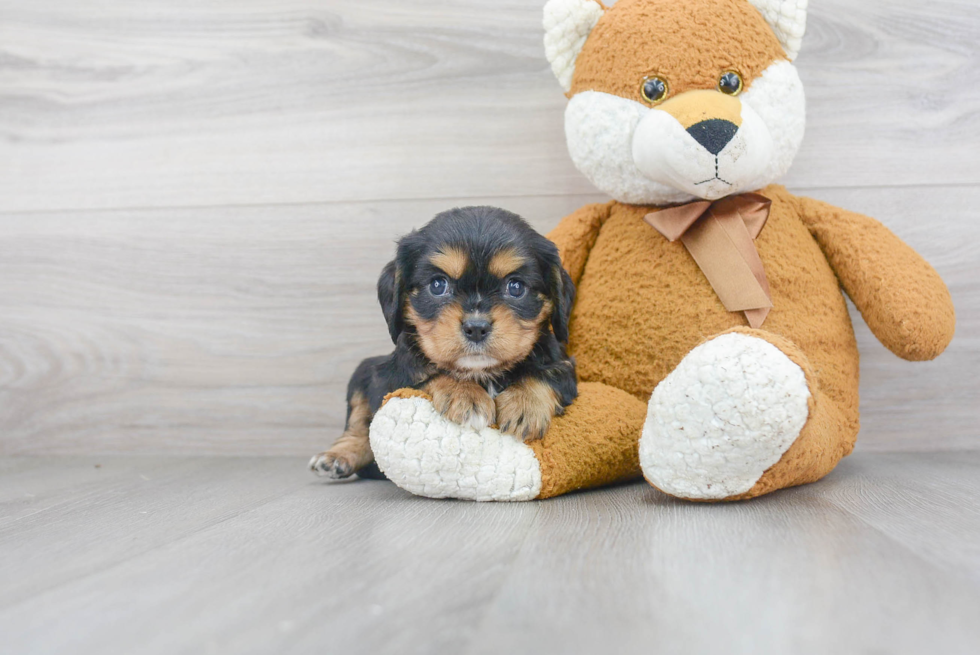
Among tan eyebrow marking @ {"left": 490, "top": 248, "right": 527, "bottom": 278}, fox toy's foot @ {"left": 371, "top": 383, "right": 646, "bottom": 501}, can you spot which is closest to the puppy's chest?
fox toy's foot @ {"left": 371, "top": 383, "right": 646, "bottom": 501}

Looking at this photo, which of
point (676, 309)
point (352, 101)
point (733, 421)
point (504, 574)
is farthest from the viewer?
point (352, 101)

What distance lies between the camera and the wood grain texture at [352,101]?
6.53 ft

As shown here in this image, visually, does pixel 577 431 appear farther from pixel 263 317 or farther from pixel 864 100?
pixel 864 100

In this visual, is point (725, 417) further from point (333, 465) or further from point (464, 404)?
point (333, 465)

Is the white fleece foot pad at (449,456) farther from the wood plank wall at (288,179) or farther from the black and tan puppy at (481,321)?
the wood plank wall at (288,179)

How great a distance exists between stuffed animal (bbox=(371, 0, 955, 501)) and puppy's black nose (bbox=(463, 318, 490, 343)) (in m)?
0.16

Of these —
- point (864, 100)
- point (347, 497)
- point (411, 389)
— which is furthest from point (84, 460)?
point (864, 100)

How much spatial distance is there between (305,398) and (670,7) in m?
1.43

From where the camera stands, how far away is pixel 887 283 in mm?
1579

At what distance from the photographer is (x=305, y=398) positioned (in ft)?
7.10

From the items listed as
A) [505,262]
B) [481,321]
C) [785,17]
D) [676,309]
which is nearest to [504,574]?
[481,321]

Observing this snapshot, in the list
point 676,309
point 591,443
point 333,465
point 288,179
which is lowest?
point 333,465

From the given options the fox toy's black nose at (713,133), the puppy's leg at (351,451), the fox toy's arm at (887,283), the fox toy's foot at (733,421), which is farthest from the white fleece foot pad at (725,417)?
the puppy's leg at (351,451)

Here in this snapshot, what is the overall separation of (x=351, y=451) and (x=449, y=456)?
1.47ft
